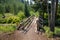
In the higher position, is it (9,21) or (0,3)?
(0,3)

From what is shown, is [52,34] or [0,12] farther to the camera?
[0,12]

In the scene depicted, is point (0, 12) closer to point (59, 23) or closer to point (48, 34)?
point (59, 23)

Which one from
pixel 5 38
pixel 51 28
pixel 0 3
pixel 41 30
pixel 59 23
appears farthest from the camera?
pixel 0 3

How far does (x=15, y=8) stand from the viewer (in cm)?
4028

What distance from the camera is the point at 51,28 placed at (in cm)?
1155

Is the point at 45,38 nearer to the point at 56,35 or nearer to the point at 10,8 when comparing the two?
the point at 56,35

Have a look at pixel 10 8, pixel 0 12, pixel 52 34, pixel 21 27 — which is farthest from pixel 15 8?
pixel 52 34

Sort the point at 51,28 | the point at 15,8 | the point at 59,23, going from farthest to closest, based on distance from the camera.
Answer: the point at 15,8
the point at 59,23
the point at 51,28

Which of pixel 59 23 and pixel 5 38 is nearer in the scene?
pixel 5 38

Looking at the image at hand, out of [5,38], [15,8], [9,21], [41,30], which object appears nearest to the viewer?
[5,38]

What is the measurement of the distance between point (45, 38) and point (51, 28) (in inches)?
57.8

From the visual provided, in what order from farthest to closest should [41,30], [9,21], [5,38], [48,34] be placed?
1. [9,21]
2. [41,30]
3. [48,34]
4. [5,38]

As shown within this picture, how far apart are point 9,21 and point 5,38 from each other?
11092 millimetres

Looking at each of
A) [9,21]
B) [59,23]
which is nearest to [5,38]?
[59,23]
